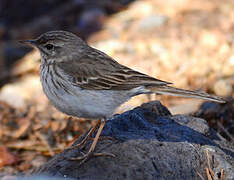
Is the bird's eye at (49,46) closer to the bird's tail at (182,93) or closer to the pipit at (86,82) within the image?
the pipit at (86,82)

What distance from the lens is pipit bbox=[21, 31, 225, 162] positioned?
5098 mm

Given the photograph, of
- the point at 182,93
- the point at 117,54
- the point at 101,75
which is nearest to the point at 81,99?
the point at 101,75

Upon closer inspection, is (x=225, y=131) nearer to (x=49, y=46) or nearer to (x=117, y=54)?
(x=49, y=46)

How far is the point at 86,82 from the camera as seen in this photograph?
17.4 ft

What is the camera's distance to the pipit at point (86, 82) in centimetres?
510

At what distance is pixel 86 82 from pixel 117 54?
395 cm

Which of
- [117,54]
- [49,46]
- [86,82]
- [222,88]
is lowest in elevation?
[86,82]

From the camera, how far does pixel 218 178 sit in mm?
4738

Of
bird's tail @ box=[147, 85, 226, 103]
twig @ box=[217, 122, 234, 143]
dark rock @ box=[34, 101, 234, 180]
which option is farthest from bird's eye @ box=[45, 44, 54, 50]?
twig @ box=[217, 122, 234, 143]

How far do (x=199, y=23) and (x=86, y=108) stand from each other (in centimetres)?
559

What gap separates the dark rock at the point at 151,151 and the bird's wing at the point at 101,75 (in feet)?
1.28

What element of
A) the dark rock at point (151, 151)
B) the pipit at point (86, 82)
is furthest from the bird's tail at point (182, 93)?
the dark rock at point (151, 151)

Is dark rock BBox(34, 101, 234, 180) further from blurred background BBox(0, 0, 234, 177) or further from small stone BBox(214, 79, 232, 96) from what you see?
small stone BBox(214, 79, 232, 96)

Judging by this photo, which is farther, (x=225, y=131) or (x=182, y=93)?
(x=225, y=131)
